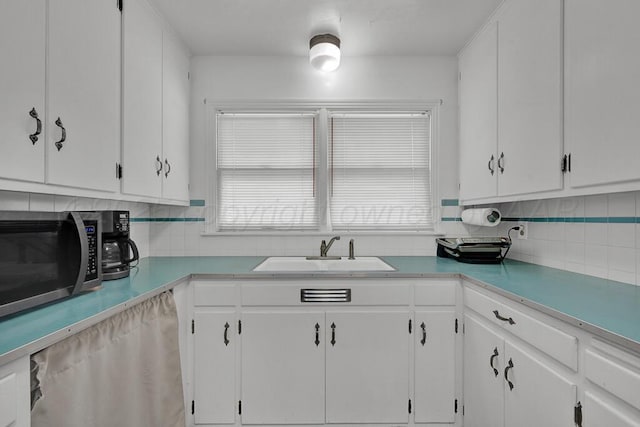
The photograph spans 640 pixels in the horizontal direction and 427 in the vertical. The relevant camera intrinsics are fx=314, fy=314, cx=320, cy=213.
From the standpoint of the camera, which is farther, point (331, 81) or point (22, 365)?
point (331, 81)

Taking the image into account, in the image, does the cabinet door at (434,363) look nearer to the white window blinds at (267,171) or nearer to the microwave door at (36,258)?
the white window blinds at (267,171)

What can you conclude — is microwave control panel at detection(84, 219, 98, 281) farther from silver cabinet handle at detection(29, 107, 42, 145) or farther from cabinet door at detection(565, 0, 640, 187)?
cabinet door at detection(565, 0, 640, 187)

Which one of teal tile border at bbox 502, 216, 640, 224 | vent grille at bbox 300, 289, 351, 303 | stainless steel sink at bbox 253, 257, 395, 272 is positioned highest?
teal tile border at bbox 502, 216, 640, 224

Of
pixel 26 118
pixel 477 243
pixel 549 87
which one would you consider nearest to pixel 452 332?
pixel 477 243

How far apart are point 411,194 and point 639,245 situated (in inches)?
53.8

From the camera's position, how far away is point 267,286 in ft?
5.92

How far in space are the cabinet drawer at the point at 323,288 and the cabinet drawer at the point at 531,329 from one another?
416 mm

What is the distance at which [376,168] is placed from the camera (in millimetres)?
2531

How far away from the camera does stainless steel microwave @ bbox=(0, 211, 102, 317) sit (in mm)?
974

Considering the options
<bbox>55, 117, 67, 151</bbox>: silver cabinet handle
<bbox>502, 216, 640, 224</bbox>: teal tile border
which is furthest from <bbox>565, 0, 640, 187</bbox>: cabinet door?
<bbox>55, 117, 67, 151</bbox>: silver cabinet handle

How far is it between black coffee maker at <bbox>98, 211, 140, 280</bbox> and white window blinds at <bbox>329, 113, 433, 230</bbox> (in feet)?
4.68

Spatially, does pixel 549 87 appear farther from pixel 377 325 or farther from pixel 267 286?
pixel 267 286

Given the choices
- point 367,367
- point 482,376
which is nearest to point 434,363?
point 482,376

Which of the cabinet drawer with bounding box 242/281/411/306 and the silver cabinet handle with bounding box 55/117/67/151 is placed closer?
the silver cabinet handle with bounding box 55/117/67/151
